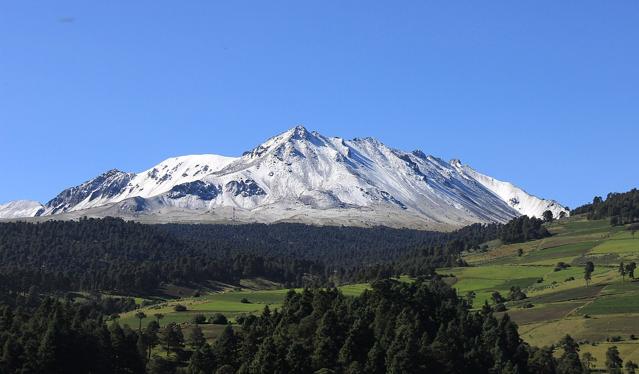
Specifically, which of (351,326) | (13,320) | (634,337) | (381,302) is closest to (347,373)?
(351,326)

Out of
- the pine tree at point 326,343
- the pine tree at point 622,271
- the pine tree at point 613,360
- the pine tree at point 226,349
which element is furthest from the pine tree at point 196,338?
the pine tree at point 622,271

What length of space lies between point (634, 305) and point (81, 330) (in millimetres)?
96383

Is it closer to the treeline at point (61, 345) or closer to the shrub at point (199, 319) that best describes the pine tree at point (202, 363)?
the treeline at point (61, 345)

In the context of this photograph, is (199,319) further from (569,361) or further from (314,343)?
(569,361)

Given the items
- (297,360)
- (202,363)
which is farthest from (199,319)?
(297,360)

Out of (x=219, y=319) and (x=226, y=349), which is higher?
(x=219, y=319)

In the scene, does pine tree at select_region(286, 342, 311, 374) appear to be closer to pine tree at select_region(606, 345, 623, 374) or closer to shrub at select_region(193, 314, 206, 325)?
pine tree at select_region(606, 345, 623, 374)

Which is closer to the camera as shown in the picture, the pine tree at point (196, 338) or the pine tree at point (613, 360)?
the pine tree at point (613, 360)

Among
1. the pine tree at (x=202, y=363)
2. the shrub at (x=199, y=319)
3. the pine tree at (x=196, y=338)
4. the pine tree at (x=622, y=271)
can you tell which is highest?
the pine tree at (x=622, y=271)

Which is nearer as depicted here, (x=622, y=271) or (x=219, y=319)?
(x=219, y=319)

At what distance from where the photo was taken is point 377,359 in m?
120

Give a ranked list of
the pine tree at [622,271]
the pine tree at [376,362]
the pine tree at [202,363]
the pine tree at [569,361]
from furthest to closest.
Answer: the pine tree at [622,271] → the pine tree at [569,361] → the pine tree at [202,363] → the pine tree at [376,362]

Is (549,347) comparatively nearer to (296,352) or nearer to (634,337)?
(634,337)

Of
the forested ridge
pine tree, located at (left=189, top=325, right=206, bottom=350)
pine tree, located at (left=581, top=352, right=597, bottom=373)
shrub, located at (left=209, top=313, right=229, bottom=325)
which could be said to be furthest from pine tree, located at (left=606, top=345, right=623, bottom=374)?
shrub, located at (left=209, top=313, right=229, bottom=325)
